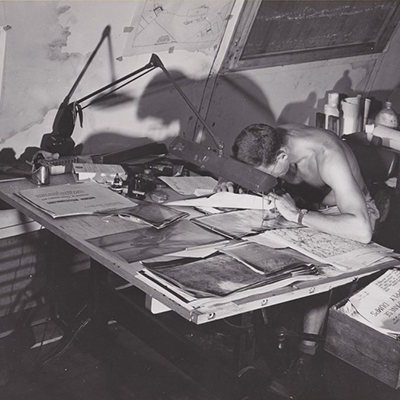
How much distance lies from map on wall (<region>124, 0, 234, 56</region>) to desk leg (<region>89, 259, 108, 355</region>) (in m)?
1.37

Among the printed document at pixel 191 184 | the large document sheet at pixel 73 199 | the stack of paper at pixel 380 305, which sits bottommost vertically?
the stack of paper at pixel 380 305

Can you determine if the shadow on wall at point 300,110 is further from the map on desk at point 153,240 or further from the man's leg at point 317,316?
the map on desk at point 153,240

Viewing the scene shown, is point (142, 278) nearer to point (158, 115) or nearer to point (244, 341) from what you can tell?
point (244, 341)

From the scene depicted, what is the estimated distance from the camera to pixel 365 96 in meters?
5.41

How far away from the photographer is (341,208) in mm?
2777

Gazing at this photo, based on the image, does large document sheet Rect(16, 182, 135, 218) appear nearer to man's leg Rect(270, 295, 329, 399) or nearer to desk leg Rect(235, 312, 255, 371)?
desk leg Rect(235, 312, 255, 371)

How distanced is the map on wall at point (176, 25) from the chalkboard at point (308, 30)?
210 mm

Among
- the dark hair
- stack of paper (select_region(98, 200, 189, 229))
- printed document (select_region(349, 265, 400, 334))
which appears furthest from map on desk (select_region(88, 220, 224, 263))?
printed document (select_region(349, 265, 400, 334))

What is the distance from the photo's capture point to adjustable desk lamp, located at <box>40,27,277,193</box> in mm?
2291

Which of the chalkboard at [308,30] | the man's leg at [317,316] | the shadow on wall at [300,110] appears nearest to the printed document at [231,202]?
the man's leg at [317,316]

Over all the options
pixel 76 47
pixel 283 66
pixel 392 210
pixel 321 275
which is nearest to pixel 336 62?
pixel 283 66

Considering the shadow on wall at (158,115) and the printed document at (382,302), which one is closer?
the printed document at (382,302)

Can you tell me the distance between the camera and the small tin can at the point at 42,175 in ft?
9.94

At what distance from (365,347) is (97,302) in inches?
54.2
